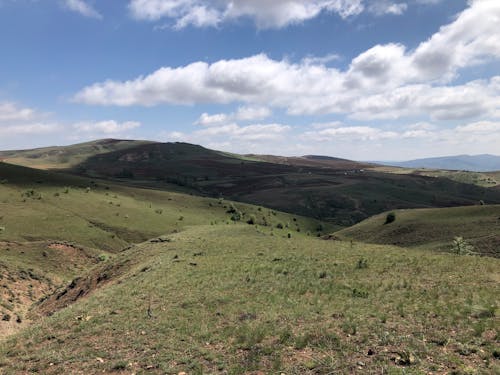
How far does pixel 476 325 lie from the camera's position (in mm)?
15844

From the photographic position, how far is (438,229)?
205ft

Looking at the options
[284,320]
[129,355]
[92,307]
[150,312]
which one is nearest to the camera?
[129,355]

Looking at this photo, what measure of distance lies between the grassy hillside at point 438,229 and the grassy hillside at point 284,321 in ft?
79.0

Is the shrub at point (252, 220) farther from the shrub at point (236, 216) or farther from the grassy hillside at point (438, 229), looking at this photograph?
the grassy hillside at point (438, 229)

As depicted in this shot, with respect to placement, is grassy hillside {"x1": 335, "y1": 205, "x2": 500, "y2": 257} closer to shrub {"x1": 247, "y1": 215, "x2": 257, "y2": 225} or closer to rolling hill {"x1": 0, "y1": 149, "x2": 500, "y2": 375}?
rolling hill {"x1": 0, "y1": 149, "x2": 500, "y2": 375}

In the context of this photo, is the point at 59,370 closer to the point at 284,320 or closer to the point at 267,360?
the point at 267,360

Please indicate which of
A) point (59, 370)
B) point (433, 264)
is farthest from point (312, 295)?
point (59, 370)

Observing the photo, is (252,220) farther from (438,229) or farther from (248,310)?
(248,310)

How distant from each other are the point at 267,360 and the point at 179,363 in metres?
3.94

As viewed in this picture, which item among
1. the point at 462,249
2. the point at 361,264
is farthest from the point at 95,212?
the point at 462,249

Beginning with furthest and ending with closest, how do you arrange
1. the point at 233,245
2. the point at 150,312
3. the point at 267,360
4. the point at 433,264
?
the point at 233,245 → the point at 433,264 → the point at 150,312 → the point at 267,360

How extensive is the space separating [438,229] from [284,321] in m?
53.8

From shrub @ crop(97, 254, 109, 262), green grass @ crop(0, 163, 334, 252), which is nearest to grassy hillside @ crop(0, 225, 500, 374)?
shrub @ crop(97, 254, 109, 262)

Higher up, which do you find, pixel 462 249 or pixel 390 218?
pixel 462 249
